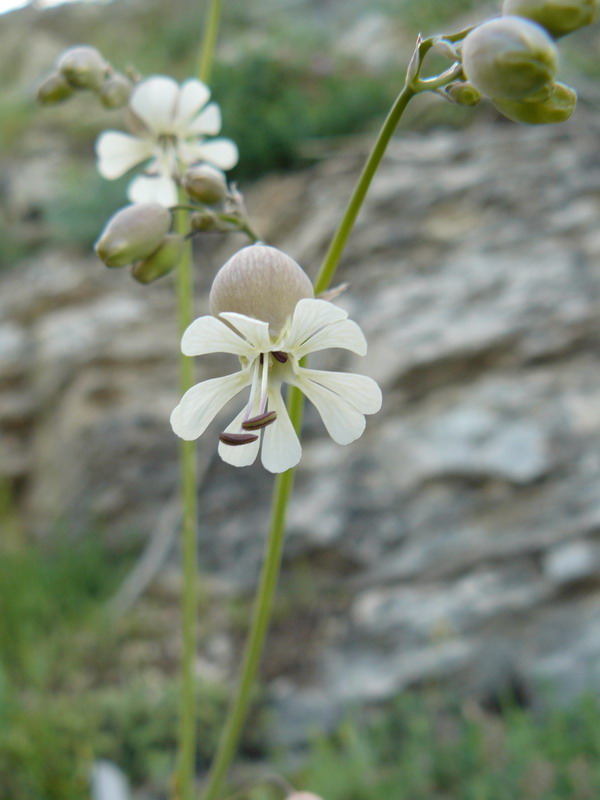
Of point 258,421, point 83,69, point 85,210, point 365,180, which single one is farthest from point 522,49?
point 85,210

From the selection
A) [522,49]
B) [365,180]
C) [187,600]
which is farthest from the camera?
[187,600]

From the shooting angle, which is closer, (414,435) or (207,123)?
(207,123)

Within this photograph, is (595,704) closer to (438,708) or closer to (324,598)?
(438,708)

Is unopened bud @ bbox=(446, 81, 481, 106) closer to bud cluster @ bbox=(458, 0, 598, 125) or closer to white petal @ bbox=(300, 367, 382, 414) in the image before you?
bud cluster @ bbox=(458, 0, 598, 125)

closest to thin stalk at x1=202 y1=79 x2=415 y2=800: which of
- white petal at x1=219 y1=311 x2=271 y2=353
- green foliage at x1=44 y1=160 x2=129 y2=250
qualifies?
white petal at x1=219 y1=311 x2=271 y2=353

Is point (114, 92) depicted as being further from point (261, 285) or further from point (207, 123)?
point (261, 285)

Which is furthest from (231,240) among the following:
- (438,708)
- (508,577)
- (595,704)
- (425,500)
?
(595,704)

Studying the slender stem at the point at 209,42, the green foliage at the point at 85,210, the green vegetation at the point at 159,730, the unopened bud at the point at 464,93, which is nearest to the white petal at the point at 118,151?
the slender stem at the point at 209,42
